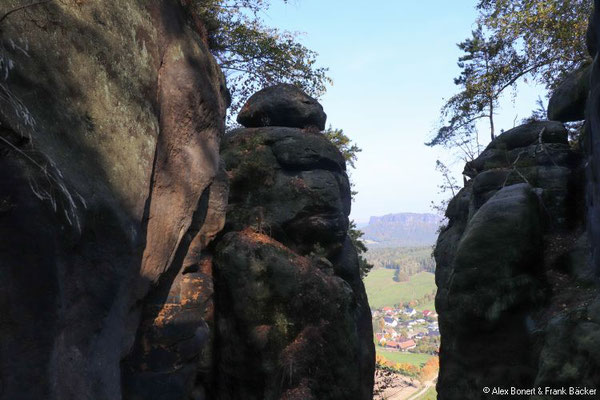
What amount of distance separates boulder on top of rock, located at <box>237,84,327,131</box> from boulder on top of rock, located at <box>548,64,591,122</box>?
9.12 meters

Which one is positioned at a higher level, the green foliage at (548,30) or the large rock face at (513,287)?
the green foliage at (548,30)

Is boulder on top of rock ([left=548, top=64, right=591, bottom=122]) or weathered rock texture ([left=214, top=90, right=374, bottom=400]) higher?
boulder on top of rock ([left=548, top=64, right=591, bottom=122])

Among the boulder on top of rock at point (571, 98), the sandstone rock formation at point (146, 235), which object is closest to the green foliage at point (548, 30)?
the boulder on top of rock at point (571, 98)

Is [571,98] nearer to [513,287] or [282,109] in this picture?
[513,287]

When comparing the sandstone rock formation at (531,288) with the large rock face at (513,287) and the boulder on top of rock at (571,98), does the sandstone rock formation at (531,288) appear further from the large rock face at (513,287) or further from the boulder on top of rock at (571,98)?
the boulder on top of rock at (571,98)

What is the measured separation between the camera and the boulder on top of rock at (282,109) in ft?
59.3

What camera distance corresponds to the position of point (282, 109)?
59.2ft

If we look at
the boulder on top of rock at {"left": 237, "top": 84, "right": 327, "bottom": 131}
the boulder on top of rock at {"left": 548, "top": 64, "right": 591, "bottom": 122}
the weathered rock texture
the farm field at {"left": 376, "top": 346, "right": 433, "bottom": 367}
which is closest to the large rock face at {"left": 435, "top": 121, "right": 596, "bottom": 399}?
the boulder on top of rock at {"left": 548, "top": 64, "right": 591, "bottom": 122}

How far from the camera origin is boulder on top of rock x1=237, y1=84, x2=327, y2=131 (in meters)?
18.1

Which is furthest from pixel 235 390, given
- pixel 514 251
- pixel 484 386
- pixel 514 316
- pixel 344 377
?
pixel 514 251

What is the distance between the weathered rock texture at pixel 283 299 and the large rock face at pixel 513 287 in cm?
309

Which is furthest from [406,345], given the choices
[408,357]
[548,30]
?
[548,30]

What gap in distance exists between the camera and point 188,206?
923cm

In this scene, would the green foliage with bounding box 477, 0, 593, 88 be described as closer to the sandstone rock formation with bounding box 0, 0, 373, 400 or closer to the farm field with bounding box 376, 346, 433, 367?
the sandstone rock formation with bounding box 0, 0, 373, 400
